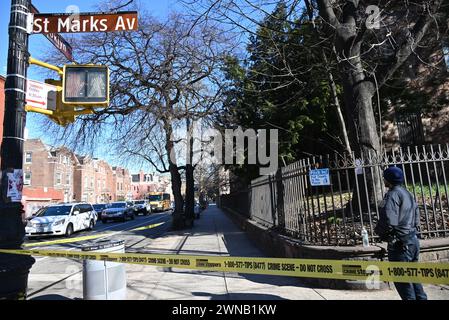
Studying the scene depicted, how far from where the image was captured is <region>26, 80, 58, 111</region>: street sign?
495 cm

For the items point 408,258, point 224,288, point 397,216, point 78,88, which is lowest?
point 224,288

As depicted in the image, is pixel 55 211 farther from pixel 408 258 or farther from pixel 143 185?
pixel 143 185

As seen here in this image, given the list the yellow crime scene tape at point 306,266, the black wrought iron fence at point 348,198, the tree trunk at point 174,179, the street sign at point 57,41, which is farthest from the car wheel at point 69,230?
the street sign at point 57,41

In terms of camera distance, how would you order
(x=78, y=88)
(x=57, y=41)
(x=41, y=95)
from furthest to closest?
(x=57, y=41) < (x=78, y=88) < (x=41, y=95)

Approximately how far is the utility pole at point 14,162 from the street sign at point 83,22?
231 mm

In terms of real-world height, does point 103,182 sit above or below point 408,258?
above

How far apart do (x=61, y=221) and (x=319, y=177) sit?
49.4 ft

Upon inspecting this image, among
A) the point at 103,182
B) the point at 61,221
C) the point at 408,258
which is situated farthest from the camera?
the point at 103,182

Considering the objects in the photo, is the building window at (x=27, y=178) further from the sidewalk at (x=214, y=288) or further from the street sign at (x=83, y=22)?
the street sign at (x=83, y=22)

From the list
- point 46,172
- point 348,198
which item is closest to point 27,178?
point 46,172

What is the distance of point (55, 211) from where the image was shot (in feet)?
65.1
